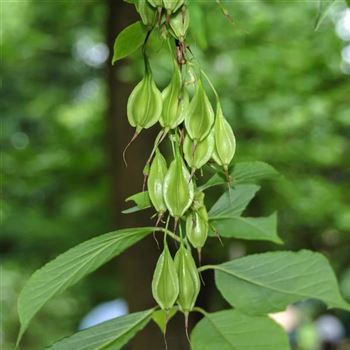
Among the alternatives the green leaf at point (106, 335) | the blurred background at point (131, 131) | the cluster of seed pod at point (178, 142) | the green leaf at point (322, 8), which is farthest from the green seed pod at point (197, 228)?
the blurred background at point (131, 131)

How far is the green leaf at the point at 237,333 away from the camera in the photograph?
0.60 m

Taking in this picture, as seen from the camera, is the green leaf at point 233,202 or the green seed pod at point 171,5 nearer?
the green seed pod at point 171,5

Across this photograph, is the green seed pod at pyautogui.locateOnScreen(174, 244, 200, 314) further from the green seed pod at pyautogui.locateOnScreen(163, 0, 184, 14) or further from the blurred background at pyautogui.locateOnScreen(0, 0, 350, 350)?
the blurred background at pyautogui.locateOnScreen(0, 0, 350, 350)

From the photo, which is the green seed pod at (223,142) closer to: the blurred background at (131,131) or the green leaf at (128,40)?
the green leaf at (128,40)

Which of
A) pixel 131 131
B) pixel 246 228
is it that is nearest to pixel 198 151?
pixel 246 228

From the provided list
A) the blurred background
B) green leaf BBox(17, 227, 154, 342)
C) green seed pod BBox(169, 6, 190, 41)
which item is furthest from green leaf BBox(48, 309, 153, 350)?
the blurred background

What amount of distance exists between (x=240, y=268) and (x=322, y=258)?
78 mm

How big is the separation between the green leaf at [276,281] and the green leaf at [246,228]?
6 cm

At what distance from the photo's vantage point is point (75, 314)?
234 inches

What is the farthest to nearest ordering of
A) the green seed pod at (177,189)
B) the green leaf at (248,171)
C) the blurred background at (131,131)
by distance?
the blurred background at (131,131), the green leaf at (248,171), the green seed pod at (177,189)

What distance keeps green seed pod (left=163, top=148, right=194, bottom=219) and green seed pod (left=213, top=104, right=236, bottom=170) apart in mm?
33

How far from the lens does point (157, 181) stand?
20.5 inches

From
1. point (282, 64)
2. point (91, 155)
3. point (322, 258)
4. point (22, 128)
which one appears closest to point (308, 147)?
point (282, 64)

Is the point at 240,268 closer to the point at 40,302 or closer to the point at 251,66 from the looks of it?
the point at 40,302
